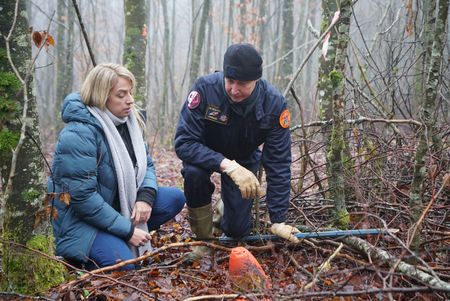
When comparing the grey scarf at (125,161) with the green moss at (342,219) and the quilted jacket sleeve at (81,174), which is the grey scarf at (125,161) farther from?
the green moss at (342,219)

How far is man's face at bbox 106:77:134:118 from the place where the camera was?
9.92ft

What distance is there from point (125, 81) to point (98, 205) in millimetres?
925

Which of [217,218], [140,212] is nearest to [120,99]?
[140,212]

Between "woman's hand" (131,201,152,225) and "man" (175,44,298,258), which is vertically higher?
"man" (175,44,298,258)

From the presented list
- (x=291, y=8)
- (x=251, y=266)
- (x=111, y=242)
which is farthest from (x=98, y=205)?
(x=291, y=8)

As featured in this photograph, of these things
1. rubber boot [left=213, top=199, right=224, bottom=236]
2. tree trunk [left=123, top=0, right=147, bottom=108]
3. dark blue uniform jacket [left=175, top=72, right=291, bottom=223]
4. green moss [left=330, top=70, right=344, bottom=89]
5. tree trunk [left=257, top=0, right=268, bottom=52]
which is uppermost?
tree trunk [left=257, top=0, right=268, bottom=52]

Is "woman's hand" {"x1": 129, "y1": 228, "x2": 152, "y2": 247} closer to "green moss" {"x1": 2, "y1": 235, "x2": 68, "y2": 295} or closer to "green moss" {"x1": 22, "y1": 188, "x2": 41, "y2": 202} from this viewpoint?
"green moss" {"x1": 2, "y1": 235, "x2": 68, "y2": 295}

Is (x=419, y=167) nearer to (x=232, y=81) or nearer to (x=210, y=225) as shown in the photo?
(x=232, y=81)

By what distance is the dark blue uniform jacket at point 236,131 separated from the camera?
306 centimetres

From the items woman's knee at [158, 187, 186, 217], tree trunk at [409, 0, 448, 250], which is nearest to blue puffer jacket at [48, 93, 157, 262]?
woman's knee at [158, 187, 186, 217]

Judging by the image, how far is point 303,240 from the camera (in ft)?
9.30

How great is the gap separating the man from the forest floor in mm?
219

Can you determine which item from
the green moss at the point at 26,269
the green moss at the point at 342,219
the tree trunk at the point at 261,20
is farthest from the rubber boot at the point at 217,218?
the tree trunk at the point at 261,20

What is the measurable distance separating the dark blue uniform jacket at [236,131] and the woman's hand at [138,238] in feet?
2.02
